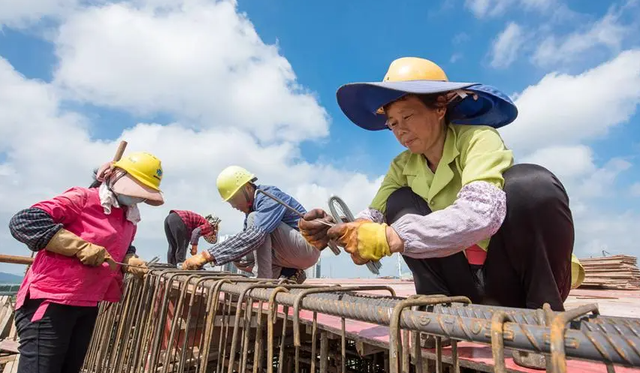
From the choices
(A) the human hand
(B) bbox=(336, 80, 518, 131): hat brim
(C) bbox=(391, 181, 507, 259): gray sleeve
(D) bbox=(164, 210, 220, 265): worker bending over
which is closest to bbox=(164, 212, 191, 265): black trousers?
(D) bbox=(164, 210, 220, 265): worker bending over

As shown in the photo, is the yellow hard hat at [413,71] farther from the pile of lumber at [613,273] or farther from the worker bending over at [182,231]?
the pile of lumber at [613,273]

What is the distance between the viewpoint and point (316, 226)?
1474 millimetres

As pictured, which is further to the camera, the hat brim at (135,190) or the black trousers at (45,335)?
the hat brim at (135,190)

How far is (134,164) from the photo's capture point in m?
2.88

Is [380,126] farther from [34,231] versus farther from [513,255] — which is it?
[34,231]

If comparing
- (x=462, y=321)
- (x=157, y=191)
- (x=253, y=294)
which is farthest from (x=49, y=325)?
(x=462, y=321)

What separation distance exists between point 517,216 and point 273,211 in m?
2.54

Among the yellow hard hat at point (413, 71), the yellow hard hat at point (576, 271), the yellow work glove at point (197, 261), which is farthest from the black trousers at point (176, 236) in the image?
the yellow hard hat at point (576, 271)

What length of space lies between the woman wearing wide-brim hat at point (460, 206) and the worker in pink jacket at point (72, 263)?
5.81 ft

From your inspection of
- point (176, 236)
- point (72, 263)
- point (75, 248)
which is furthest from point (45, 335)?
point (176, 236)

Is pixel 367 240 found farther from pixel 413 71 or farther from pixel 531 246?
pixel 413 71

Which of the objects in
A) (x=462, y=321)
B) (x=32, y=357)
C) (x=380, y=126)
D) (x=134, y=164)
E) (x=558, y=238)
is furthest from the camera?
(x=134, y=164)

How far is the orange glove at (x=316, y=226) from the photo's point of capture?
1.48 m

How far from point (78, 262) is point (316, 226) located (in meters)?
1.84
